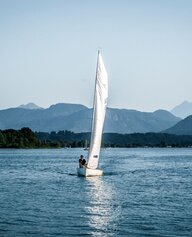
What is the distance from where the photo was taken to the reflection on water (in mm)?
34656

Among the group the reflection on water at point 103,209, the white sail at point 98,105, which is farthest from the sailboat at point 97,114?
the reflection on water at point 103,209

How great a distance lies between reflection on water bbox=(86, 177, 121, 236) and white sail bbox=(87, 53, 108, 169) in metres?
7.71

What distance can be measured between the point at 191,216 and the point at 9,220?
1325cm

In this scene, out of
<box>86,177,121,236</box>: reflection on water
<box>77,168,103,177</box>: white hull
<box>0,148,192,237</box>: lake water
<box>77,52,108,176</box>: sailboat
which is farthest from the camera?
<box>77,168,103,177</box>: white hull

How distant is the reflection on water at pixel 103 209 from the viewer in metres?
34.7

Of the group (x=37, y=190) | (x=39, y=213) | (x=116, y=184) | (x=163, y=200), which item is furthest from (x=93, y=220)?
(x=116, y=184)

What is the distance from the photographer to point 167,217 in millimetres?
38312

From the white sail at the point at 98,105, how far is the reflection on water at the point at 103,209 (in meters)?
7.71

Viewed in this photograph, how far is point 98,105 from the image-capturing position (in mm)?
67188

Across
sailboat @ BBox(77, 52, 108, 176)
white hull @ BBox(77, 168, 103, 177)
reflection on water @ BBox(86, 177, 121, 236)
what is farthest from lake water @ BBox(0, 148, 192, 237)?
sailboat @ BBox(77, 52, 108, 176)

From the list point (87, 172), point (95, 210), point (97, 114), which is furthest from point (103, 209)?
→ point (87, 172)

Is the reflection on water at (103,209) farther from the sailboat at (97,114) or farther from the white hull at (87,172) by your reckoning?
the sailboat at (97,114)

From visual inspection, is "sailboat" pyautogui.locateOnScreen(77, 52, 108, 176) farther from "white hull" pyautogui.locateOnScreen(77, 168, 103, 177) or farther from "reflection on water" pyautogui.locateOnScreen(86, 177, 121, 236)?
"reflection on water" pyautogui.locateOnScreen(86, 177, 121, 236)

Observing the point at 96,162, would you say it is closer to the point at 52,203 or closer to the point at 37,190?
the point at 37,190
